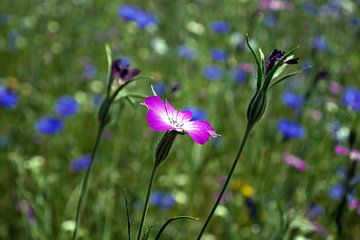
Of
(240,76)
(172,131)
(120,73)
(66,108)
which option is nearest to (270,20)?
(240,76)

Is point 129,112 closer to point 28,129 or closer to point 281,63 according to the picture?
point 28,129

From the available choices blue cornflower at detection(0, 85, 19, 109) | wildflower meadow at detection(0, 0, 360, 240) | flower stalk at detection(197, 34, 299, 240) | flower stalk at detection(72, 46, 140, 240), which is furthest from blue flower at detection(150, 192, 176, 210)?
flower stalk at detection(197, 34, 299, 240)

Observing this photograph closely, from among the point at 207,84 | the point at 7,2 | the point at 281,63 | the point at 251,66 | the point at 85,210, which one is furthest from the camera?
the point at 7,2

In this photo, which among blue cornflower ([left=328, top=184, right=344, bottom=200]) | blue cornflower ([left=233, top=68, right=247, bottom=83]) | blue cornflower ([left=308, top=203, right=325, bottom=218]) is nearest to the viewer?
blue cornflower ([left=308, top=203, right=325, bottom=218])

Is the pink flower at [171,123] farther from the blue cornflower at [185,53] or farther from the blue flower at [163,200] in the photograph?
the blue cornflower at [185,53]

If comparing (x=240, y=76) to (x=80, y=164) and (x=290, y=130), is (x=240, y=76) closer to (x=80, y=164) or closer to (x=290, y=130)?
(x=290, y=130)

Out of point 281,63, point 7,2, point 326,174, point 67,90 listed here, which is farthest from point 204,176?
point 7,2

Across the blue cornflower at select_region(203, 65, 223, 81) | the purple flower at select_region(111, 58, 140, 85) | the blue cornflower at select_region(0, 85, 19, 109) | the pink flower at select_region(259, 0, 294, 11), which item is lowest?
the purple flower at select_region(111, 58, 140, 85)

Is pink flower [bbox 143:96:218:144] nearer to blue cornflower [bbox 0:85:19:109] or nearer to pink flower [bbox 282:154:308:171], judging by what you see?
pink flower [bbox 282:154:308:171]

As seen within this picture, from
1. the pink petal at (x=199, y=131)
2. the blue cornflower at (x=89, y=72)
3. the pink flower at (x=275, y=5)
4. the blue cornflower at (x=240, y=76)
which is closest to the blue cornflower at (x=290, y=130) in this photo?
the blue cornflower at (x=240, y=76)
